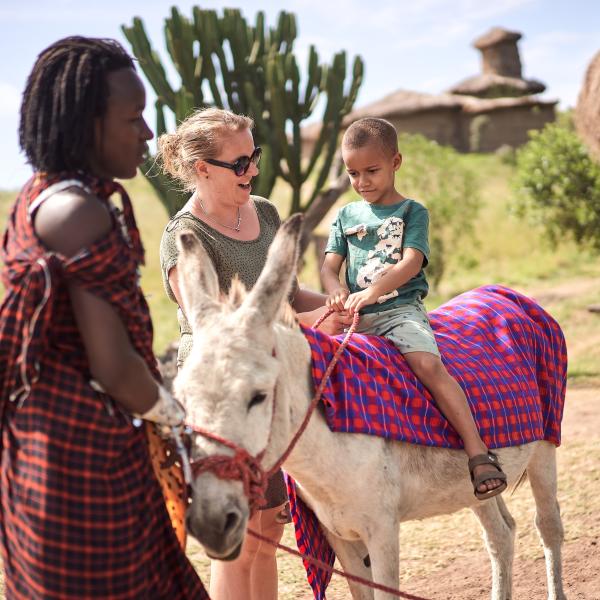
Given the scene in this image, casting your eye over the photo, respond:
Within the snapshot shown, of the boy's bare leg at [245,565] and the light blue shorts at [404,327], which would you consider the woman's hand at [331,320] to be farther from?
the boy's bare leg at [245,565]

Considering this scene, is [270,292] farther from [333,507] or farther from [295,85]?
[295,85]

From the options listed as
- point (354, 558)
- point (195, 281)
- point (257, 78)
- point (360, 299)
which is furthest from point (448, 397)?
point (257, 78)

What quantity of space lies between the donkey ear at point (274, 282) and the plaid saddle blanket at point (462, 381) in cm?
50

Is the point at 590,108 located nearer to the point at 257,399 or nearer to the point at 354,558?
the point at 354,558

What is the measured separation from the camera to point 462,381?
3768mm

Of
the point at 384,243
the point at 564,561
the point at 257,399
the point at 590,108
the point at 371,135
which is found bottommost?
the point at 564,561

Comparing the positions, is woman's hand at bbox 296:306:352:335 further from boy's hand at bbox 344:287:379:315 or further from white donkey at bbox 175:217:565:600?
white donkey at bbox 175:217:565:600

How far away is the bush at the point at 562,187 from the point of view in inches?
526

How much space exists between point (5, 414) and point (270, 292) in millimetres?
939

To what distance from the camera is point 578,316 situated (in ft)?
41.0

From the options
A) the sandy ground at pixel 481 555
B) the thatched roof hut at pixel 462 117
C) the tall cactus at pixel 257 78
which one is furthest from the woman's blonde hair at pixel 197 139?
the thatched roof hut at pixel 462 117

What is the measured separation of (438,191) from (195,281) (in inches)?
595

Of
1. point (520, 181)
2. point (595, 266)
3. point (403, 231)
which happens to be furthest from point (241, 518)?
point (595, 266)

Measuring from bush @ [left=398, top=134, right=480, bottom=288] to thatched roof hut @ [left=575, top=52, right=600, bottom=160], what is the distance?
4709mm
